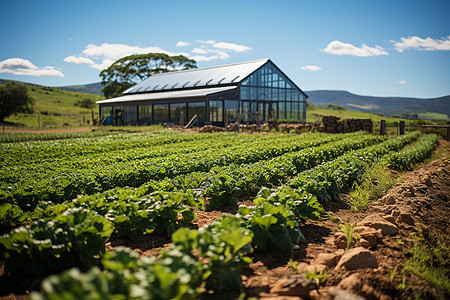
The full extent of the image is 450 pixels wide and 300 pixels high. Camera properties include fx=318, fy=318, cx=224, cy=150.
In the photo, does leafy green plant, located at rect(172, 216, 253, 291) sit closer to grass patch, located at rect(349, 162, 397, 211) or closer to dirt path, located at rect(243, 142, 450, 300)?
dirt path, located at rect(243, 142, 450, 300)

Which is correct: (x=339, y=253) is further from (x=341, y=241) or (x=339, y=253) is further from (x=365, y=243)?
(x=365, y=243)

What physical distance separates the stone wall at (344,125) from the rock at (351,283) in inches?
821

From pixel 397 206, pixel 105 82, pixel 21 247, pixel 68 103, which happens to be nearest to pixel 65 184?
pixel 21 247

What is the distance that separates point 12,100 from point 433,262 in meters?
46.4

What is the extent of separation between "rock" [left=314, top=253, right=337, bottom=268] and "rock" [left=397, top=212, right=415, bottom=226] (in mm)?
1628

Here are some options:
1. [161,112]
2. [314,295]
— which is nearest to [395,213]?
[314,295]

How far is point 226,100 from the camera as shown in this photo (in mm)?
28391

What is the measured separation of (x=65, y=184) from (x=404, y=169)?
28.9ft

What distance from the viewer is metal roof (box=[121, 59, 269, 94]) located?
30.6 m

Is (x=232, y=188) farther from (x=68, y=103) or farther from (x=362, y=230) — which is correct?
(x=68, y=103)

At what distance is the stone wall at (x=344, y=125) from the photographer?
22.1 metres

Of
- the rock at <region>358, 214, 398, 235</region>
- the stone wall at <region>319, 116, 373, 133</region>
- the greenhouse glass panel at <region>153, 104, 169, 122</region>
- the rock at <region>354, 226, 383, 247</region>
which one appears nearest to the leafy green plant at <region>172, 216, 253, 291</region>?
the rock at <region>354, 226, 383, 247</region>

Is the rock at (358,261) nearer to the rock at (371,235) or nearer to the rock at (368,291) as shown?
the rock at (368,291)

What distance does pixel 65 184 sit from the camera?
582cm
